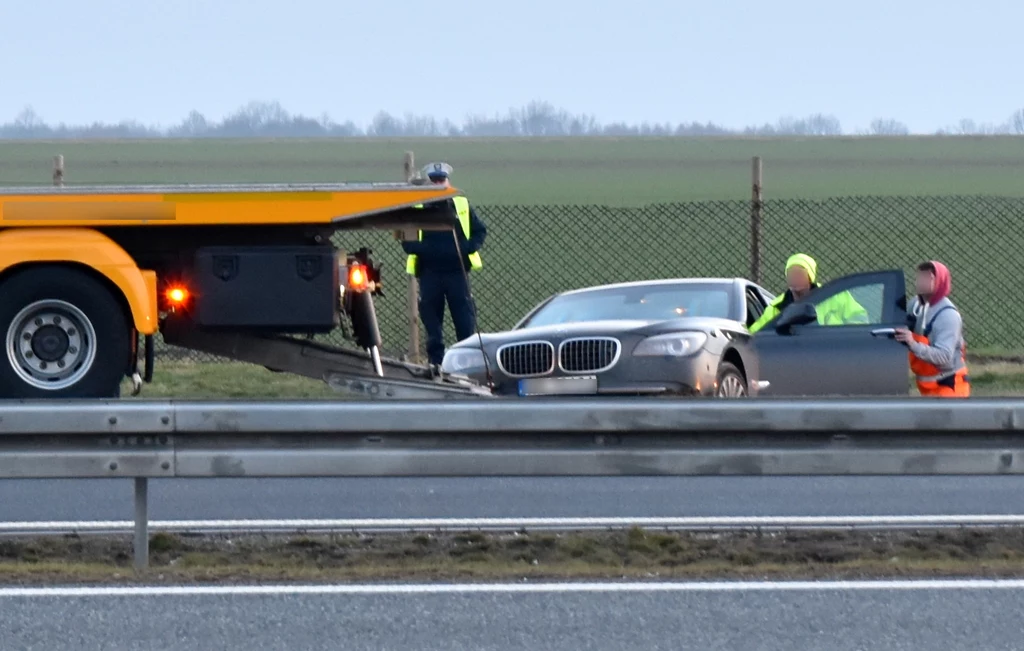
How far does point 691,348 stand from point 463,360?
5.12 feet

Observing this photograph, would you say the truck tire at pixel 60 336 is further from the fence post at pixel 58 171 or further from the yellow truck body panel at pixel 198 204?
the fence post at pixel 58 171

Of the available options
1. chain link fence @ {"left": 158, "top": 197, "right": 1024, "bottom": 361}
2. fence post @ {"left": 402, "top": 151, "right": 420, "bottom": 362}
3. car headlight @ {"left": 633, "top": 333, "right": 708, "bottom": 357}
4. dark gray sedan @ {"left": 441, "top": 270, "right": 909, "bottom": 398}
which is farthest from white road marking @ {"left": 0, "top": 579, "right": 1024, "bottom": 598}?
chain link fence @ {"left": 158, "top": 197, "right": 1024, "bottom": 361}

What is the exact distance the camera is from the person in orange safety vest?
986 centimetres

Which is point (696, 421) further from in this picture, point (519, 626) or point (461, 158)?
point (461, 158)

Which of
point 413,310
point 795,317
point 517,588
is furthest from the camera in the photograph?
point 413,310

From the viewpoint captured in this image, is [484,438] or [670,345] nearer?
[484,438]

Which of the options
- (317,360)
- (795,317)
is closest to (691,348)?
(795,317)

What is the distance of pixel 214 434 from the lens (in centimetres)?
626

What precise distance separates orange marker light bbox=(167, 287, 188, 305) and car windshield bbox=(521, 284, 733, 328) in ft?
12.4

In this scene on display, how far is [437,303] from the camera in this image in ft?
47.1

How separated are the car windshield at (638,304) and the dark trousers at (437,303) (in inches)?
81.7

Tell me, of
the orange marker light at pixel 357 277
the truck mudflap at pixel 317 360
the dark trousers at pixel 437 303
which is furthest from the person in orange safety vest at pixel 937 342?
the dark trousers at pixel 437 303

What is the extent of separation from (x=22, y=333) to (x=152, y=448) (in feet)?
7.93

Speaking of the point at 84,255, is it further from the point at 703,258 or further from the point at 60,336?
the point at 703,258
